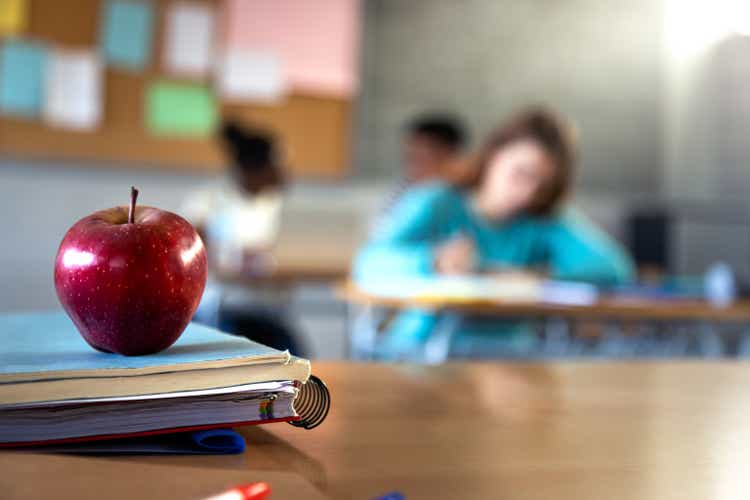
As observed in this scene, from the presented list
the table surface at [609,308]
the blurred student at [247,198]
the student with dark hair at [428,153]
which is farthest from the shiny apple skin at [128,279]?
the student with dark hair at [428,153]

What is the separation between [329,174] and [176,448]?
502cm

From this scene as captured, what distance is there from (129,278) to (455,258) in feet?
7.40

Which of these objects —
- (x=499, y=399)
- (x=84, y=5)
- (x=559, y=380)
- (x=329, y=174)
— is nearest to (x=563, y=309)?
(x=559, y=380)

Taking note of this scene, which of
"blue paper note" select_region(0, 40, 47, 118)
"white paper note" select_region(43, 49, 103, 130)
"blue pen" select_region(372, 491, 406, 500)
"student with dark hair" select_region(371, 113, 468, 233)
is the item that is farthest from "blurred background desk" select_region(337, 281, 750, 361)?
"blue paper note" select_region(0, 40, 47, 118)

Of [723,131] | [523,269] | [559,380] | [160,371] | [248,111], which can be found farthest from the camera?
[723,131]

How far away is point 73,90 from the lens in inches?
198

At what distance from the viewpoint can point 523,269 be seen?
299cm

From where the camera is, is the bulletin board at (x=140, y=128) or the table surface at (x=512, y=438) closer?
the table surface at (x=512, y=438)

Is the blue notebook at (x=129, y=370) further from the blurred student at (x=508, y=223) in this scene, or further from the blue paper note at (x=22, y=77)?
the blue paper note at (x=22, y=77)

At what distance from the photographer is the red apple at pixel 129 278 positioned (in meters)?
0.56

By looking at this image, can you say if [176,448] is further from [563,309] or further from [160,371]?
[563,309]

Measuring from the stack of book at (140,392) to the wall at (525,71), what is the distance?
16.5ft

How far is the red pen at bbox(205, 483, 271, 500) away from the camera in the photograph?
398 millimetres

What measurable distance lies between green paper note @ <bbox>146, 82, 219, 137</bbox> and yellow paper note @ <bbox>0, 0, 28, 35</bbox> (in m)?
0.75
